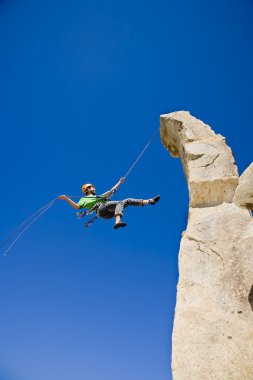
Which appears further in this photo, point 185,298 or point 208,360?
point 185,298

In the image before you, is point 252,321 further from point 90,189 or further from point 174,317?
point 90,189

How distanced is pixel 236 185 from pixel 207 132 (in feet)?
6.18

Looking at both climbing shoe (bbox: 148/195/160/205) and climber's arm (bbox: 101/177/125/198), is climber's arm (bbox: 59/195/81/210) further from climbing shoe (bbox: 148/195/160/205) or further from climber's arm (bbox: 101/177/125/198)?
climbing shoe (bbox: 148/195/160/205)

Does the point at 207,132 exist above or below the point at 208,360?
above

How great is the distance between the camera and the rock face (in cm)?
404

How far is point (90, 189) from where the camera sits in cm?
931

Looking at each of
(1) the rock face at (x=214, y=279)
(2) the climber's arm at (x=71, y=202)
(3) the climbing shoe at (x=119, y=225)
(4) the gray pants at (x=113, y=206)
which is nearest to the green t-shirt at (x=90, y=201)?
(2) the climber's arm at (x=71, y=202)

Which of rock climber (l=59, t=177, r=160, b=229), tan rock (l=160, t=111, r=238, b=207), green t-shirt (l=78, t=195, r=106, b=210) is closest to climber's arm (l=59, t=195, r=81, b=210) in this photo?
rock climber (l=59, t=177, r=160, b=229)

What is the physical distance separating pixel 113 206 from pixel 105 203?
0.30 m

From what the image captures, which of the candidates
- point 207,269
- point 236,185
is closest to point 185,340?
point 207,269

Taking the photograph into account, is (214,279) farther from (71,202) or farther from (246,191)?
(71,202)

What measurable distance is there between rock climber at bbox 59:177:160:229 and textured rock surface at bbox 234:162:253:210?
8.88ft

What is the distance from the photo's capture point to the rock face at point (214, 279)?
13.3 feet

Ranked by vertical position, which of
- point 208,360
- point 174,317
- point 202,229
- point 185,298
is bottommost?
point 208,360
